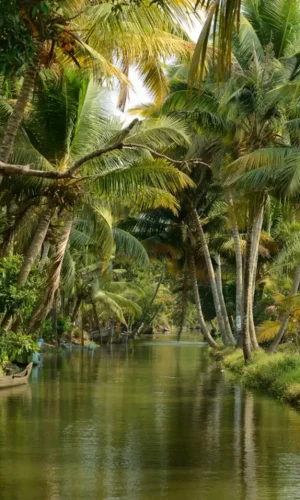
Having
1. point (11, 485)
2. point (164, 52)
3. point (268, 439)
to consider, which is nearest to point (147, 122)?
point (164, 52)

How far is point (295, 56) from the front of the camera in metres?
20.9

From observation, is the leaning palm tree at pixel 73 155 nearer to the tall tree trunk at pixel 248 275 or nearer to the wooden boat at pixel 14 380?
the wooden boat at pixel 14 380

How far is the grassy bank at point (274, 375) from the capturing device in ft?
58.7

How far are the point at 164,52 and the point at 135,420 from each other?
6.69 m

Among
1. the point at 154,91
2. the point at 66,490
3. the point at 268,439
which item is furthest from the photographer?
the point at 154,91

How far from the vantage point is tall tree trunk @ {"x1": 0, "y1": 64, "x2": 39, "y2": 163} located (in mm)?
12586

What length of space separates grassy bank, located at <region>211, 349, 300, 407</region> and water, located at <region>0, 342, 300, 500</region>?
417 mm

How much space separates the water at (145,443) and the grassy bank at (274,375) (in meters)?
0.42

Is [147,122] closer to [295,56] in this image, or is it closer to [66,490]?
[295,56]

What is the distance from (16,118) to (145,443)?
5502mm

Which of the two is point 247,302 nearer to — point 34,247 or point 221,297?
point 34,247

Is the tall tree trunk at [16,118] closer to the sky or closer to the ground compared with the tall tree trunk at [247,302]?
closer to the sky

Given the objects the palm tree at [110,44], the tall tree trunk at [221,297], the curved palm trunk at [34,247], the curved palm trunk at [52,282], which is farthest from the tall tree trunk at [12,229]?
the tall tree trunk at [221,297]

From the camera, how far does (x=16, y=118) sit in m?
13.4
